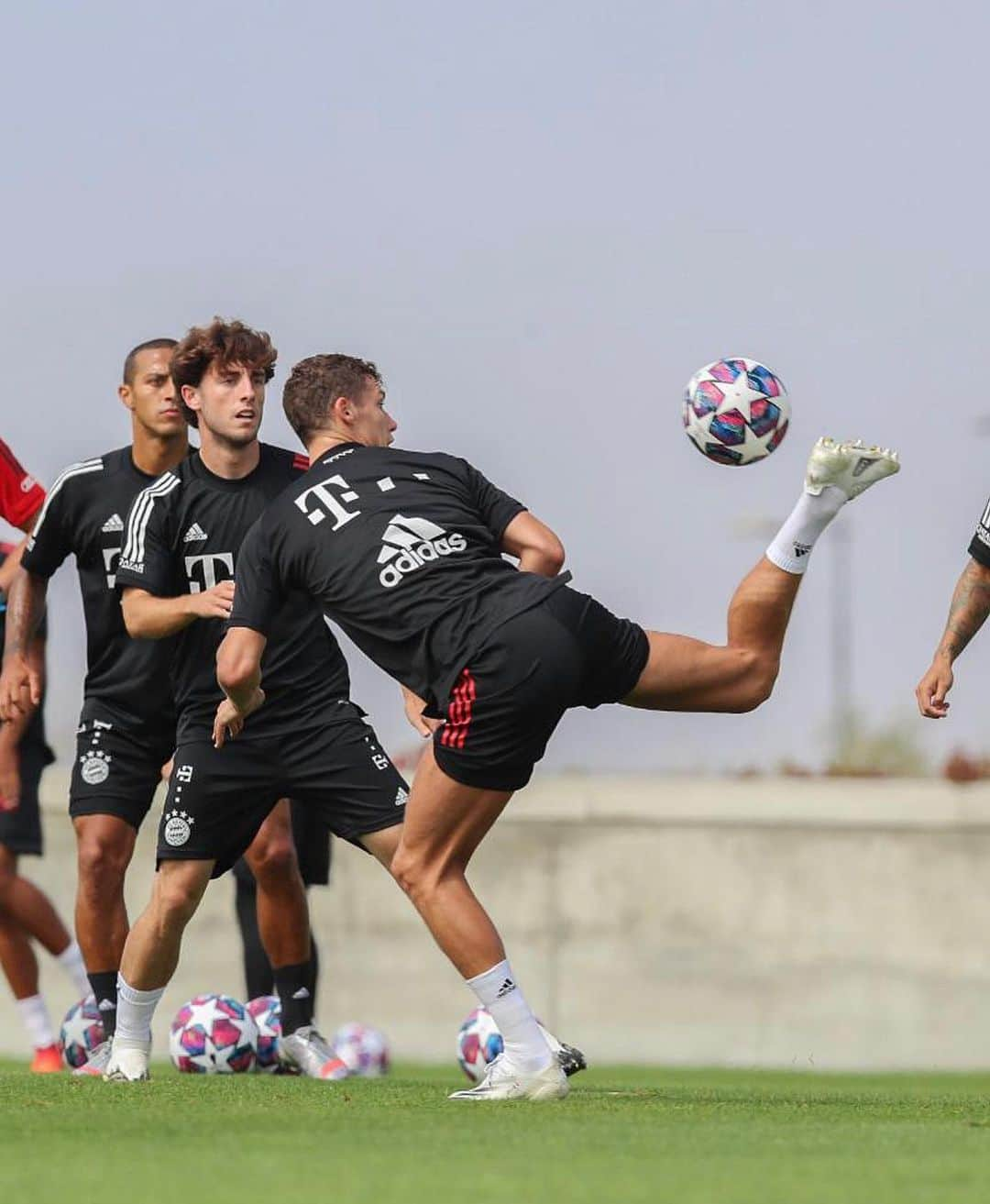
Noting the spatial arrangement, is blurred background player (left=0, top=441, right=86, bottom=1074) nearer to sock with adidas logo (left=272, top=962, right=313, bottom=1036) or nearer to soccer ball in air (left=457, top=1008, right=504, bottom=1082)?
sock with adidas logo (left=272, top=962, right=313, bottom=1036)

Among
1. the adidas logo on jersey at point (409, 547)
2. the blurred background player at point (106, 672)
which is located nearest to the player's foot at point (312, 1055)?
the blurred background player at point (106, 672)

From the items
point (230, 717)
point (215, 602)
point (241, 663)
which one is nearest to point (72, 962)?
point (215, 602)

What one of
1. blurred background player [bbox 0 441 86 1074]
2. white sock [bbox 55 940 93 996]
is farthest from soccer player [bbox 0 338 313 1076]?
white sock [bbox 55 940 93 996]

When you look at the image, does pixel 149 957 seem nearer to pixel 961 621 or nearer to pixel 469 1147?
pixel 469 1147

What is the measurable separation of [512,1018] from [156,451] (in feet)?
11.1

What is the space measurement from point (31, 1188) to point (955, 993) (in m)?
11.7

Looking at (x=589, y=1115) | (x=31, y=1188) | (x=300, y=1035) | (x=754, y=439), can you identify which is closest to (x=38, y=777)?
(x=300, y=1035)

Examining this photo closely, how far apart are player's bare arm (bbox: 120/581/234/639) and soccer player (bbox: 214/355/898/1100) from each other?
55cm

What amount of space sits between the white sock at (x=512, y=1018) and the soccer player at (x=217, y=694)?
1.37m

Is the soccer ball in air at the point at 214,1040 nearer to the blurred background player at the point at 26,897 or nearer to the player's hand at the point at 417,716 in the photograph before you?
the blurred background player at the point at 26,897

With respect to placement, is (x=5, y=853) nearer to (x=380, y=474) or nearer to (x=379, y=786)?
(x=379, y=786)

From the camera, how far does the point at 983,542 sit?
7773 mm

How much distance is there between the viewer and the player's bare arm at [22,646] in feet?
28.6

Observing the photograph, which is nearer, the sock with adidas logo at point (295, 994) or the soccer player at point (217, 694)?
the soccer player at point (217, 694)
